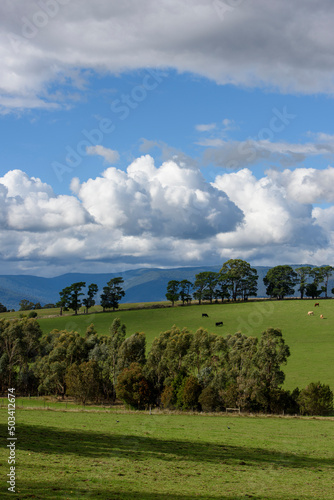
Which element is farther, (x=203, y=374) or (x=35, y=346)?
(x=35, y=346)

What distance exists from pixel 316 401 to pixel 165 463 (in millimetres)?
42870

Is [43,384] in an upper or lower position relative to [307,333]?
lower

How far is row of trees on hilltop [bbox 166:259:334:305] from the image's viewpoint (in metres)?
180

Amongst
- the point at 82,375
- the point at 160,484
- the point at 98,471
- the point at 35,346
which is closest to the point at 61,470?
the point at 98,471

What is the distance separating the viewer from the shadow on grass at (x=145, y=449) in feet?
86.7

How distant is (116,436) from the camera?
33594 mm

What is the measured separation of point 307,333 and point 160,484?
101 metres

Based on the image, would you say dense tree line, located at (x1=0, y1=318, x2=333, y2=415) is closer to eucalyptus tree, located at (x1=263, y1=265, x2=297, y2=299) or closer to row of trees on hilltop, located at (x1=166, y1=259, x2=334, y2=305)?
row of trees on hilltop, located at (x1=166, y1=259, x2=334, y2=305)

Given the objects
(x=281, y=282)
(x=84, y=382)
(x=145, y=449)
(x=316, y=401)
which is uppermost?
(x=281, y=282)

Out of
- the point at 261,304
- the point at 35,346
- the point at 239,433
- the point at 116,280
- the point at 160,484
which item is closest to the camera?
the point at 160,484

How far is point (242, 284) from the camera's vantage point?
607ft

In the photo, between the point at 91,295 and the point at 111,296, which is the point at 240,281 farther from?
the point at 91,295

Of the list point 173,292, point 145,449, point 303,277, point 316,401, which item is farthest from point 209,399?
point 303,277

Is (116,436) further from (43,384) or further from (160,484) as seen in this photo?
(43,384)
